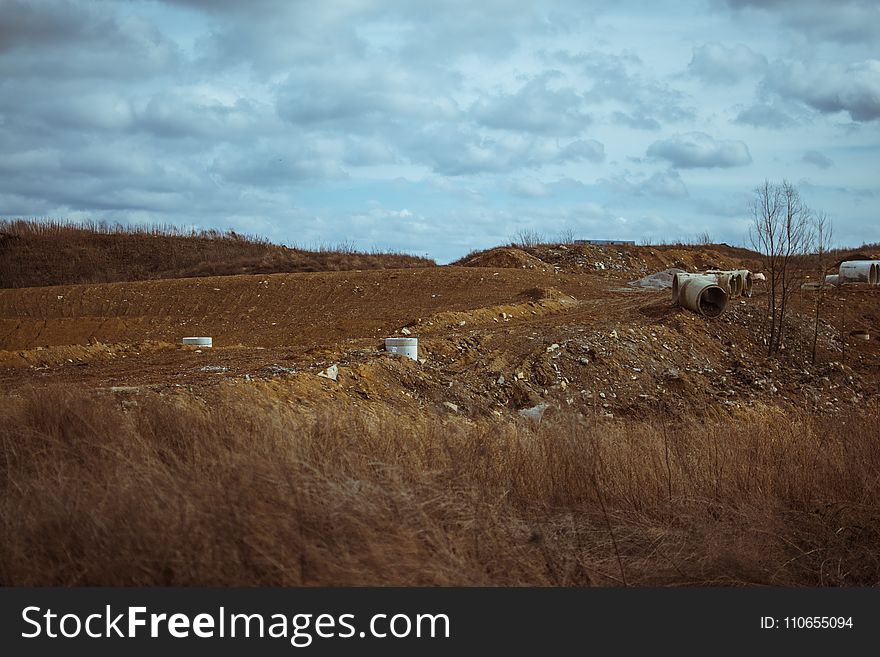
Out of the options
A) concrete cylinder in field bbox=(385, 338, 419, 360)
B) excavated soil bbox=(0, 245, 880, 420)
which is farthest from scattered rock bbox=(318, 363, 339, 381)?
concrete cylinder in field bbox=(385, 338, 419, 360)

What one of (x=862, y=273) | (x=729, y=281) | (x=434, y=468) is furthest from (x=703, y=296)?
(x=434, y=468)

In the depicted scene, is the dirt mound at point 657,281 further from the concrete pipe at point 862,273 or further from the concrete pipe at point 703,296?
the concrete pipe at point 703,296

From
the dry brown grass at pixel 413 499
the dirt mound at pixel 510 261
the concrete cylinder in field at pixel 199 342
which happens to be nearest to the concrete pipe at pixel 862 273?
the dirt mound at pixel 510 261

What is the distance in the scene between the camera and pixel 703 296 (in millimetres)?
20438

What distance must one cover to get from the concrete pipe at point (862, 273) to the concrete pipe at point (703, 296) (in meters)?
7.86

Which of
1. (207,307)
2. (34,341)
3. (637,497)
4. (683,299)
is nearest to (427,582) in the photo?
(637,497)

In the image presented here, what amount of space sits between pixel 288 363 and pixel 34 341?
10672mm

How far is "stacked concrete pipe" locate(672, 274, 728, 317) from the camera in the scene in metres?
19.8

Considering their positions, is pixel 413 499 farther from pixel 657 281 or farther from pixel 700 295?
pixel 657 281

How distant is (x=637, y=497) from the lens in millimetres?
7676

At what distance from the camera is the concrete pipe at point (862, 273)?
25703 mm

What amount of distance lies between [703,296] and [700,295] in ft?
1.90

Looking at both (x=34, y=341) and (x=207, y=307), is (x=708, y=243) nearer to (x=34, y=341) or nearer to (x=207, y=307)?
(x=207, y=307)

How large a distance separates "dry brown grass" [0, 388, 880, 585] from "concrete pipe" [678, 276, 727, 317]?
9709mm
